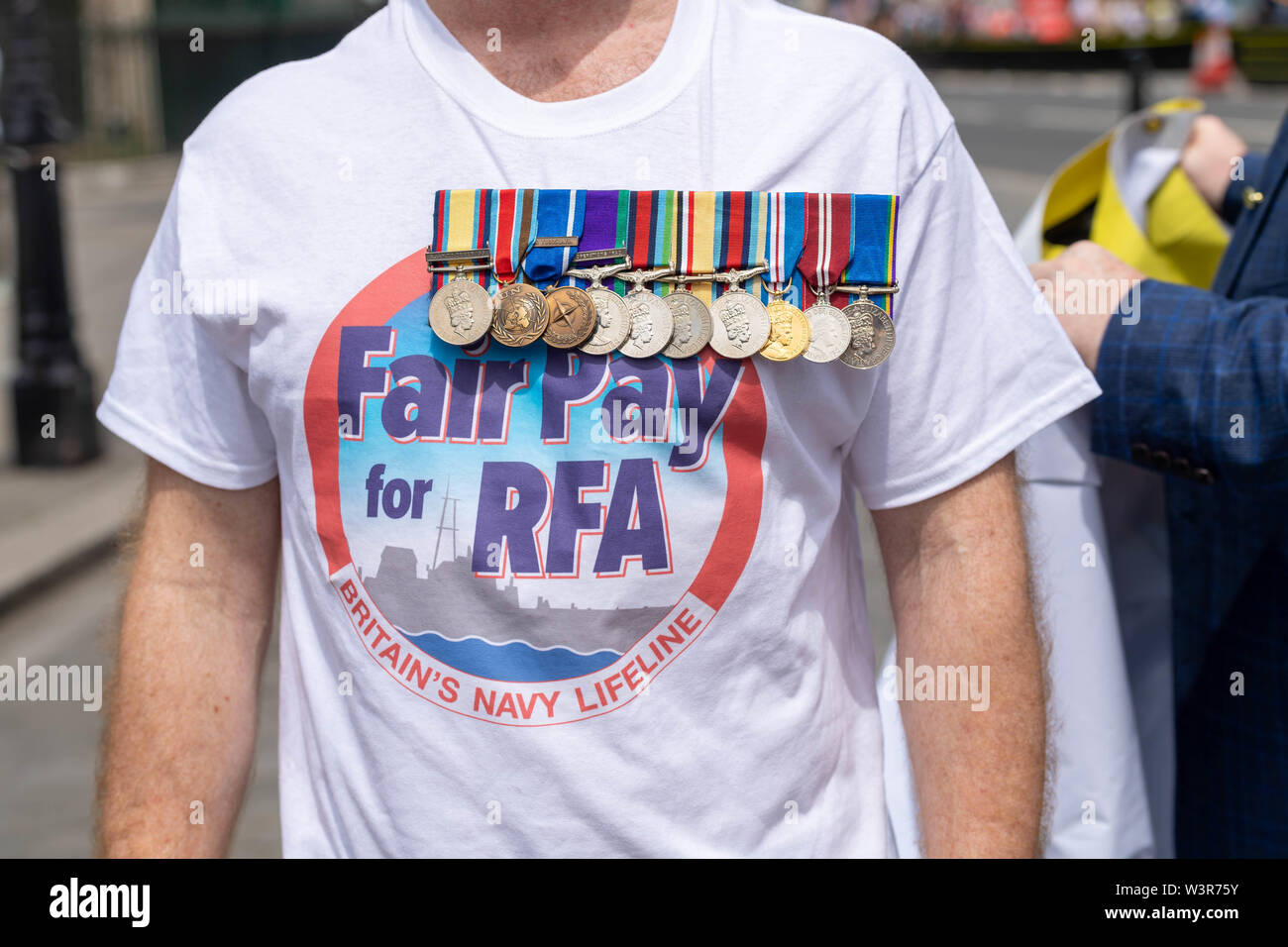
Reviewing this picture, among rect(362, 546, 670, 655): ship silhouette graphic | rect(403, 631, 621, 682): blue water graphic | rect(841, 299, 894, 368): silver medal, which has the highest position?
rect(841, 299, 894, 368): silver medal

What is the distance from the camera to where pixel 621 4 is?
1.39 metres

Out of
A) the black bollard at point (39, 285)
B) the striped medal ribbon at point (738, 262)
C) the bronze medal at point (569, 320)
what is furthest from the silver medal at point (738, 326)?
the black bollard at point (39, 285)

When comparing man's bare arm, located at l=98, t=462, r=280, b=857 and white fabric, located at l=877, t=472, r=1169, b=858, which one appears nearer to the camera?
man's bare arm, located at l=98, t=462, r=280, b=857

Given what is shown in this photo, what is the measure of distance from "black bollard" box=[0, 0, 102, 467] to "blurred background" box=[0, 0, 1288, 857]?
0.01 m

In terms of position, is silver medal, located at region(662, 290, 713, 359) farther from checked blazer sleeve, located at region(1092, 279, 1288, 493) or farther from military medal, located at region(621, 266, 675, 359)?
checked blazer sleeve, located at region(1092, 279, 1288, 493)

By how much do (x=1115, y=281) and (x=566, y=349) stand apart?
939mm

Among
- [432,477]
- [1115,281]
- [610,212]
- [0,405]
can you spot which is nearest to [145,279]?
[432,477]

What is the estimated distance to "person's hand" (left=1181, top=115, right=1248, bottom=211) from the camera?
218 cm

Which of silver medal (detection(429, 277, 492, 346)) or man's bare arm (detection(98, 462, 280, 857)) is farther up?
silver medal (detection(429, 277, 492, 346))

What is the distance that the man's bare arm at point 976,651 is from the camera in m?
1.43

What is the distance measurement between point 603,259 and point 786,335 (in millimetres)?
201

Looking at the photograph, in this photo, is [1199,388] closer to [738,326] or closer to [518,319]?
[738,326]

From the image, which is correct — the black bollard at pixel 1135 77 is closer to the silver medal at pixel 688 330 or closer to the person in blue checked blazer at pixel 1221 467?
the person in blue checked blazer at pixel 1221 467

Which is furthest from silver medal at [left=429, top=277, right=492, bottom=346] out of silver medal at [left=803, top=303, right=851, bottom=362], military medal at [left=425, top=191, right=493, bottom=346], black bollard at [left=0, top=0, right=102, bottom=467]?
black bollard at [left=0, top=0, right=102, bottom=467]
